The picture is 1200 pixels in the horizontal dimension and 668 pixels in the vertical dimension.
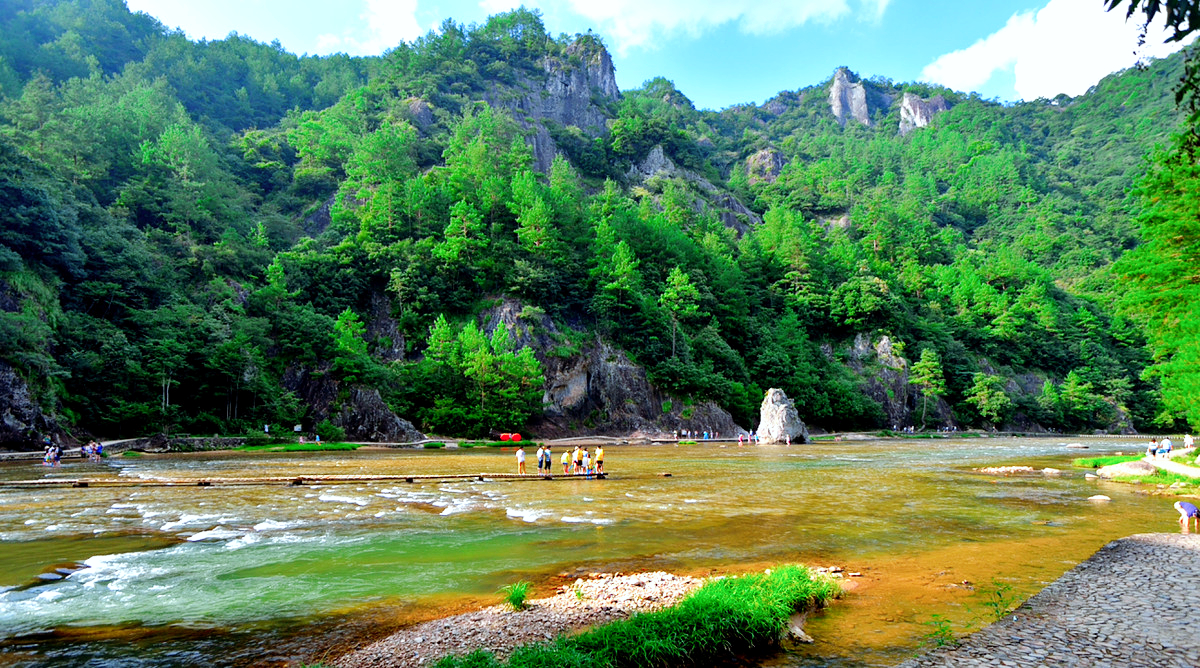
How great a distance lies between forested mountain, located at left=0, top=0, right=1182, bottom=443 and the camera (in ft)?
168

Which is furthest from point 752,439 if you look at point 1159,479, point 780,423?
point 1159,479

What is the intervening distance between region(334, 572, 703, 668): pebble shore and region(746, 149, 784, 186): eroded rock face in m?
162

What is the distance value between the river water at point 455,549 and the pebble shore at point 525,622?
42.6 inches

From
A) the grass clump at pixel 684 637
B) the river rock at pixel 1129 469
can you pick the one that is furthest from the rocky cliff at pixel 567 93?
the grass clump at pixel 684 637

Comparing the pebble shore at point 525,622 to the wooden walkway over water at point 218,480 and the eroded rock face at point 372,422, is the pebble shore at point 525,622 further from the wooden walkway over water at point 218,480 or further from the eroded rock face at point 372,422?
the eroded rock face at point 372,422

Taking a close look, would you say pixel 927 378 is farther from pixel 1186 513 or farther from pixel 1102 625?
pixel 1102 625

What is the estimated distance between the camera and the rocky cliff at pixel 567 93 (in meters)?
146

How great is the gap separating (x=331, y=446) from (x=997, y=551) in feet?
159

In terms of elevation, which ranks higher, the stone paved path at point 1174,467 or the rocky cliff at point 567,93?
the rocky cliff at point 567,93

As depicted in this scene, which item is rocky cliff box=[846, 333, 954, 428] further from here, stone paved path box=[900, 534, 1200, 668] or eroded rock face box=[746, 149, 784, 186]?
stone paved path box=[900, 534, 1200, 668]

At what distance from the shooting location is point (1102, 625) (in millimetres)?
8406

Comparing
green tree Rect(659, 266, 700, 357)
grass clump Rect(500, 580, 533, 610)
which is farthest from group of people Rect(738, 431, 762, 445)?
grass clump Rect(500, 580, 533, 610)

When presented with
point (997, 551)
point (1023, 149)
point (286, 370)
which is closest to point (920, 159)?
point (1023, 149)

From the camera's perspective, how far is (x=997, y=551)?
45.5ft
